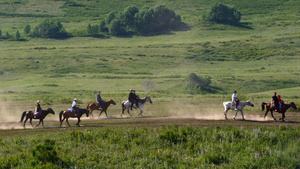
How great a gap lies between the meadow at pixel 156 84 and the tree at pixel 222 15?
16.5 feet

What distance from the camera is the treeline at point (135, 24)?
141m

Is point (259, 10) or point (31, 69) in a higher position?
point (259, 10)

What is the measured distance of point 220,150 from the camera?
21.3 meters

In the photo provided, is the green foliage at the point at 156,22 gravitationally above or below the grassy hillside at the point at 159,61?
above

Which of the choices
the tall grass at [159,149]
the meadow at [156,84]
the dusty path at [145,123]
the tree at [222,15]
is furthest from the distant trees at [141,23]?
the tall grass at [159,149]

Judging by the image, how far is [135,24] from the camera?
147875 millimetres

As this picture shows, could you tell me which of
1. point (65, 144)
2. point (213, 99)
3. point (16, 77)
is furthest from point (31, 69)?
point (65, 144)

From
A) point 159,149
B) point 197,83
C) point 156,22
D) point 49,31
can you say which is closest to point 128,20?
point 156,22

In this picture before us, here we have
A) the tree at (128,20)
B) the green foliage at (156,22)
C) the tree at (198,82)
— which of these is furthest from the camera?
the tree at (128,20)

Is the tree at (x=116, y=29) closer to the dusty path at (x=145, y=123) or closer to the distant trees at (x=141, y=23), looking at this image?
the distant trees at (x=141, y=23)

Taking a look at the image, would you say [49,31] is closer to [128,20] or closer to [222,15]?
[128,20]

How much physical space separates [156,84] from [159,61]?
2538 cm

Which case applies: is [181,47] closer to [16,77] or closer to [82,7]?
[16,77]

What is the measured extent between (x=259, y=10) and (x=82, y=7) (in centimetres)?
7906
